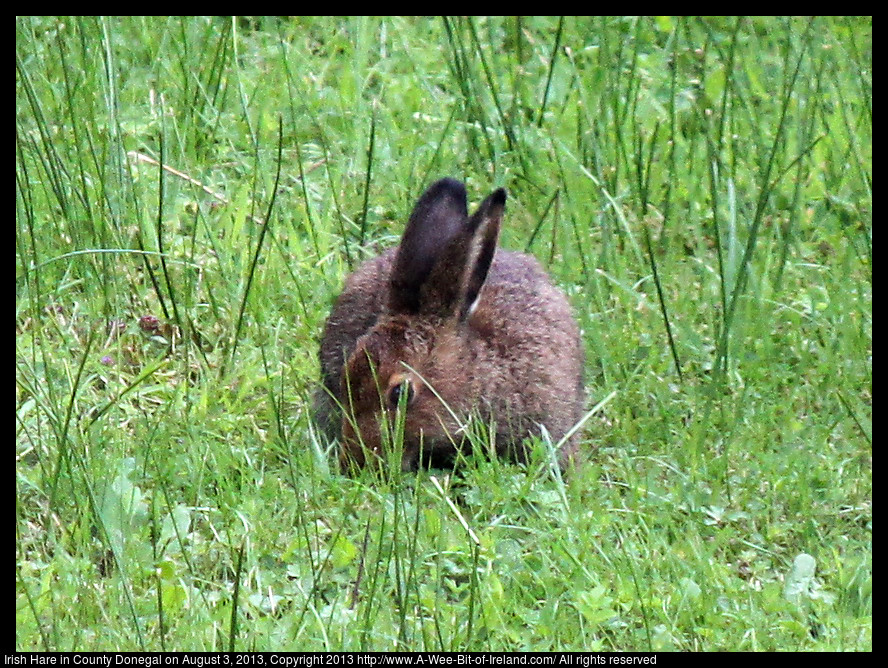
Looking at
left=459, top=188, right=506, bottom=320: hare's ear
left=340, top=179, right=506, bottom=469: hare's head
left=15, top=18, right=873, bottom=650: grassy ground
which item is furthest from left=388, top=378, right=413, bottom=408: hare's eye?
left=459, top=188, right=506, bottom=320: hare's ear

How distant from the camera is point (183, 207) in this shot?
243 inches

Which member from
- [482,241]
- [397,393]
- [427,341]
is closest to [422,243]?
[482,241]

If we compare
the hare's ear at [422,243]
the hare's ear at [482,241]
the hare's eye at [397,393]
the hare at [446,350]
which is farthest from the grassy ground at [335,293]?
the hare's ear at [482,241]

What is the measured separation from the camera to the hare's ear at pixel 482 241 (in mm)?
4926

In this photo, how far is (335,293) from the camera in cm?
575

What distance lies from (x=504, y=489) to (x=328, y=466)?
60cm

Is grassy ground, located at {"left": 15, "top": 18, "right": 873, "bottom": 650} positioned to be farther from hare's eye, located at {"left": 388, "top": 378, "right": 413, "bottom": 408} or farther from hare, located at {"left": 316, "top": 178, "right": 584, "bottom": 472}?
hare's eye, located at {"left": 388, "top": 378, "right": 413, "bottom": 408}

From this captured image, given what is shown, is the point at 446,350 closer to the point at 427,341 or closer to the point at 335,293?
the point at 427,341

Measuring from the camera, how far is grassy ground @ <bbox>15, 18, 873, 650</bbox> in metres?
4.02

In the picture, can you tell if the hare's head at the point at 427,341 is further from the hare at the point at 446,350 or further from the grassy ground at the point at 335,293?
the grassy ground at the point at 335,293

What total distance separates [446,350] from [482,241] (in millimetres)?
402

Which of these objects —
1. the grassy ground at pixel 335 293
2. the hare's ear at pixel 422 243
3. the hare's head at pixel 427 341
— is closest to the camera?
the grassy ground at pixel 335 293

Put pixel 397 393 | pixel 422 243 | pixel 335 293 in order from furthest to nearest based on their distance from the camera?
pixel 335 293 < pixel 422 243 < pixel 397 393

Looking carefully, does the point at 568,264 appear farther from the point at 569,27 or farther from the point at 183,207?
the point at 569,27
